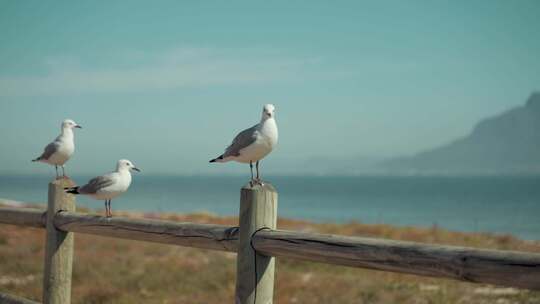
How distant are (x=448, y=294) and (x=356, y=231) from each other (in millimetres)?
9978

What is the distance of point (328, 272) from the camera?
36.9 feet

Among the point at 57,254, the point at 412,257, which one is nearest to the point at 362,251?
the point at 412,257

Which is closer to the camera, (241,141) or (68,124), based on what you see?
(241,141)

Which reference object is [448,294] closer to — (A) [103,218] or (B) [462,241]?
(A) [103,218]

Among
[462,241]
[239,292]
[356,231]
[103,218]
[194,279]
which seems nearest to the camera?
[239,292]

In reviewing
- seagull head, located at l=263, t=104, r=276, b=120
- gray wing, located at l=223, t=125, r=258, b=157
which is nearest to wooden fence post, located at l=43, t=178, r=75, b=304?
gray wing, located at l=223, t=125, r=258, b=157

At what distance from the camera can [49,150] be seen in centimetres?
650

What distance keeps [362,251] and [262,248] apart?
2.43ft

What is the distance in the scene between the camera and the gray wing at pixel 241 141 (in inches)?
155

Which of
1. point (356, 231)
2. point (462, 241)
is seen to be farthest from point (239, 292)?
point (356, 231)

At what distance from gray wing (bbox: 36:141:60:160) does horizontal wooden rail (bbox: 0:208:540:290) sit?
2033 mm

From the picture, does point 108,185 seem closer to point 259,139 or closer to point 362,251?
point 259,139

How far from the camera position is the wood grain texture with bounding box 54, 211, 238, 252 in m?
3.73

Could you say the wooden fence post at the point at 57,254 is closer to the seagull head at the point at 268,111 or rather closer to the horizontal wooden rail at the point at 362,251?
the horizontal wooden rail at the point at 362,251
